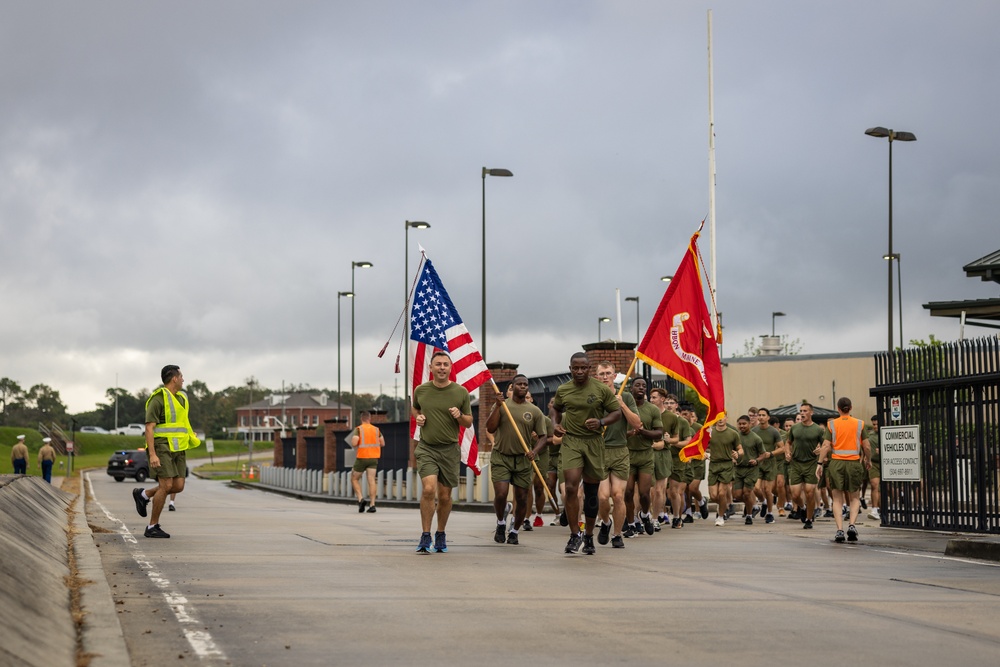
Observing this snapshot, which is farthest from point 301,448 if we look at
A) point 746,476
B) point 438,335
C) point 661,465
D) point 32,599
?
point 32,599

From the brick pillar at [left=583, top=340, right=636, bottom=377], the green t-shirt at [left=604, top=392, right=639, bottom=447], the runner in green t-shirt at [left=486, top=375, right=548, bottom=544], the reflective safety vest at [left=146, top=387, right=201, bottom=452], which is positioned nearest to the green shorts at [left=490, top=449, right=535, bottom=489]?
the runner in green t-shirt at [left=486, top=375, right=548, bottom=544]

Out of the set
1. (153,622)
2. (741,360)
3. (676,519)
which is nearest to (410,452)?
(741,360)

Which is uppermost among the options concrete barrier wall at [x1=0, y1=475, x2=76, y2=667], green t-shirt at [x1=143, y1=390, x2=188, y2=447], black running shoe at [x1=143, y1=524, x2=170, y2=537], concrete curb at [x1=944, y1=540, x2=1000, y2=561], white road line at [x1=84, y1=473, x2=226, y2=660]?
green t-shirt at [x1=143, y1=390, x2=188, y2=447]

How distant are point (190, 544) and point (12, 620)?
7711 millimetres

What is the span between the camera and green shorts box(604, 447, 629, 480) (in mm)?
14117

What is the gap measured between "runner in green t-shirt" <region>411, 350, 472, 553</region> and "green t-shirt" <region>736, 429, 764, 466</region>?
393 inches

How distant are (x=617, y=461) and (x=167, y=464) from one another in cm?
493

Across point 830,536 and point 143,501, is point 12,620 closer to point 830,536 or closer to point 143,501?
point 143,501

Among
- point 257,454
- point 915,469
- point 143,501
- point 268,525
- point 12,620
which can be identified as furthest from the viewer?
point 257,454

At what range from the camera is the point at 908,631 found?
7.60 meters

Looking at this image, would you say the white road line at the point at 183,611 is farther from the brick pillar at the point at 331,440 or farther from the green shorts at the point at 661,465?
the brick pillar at the point at 331,440

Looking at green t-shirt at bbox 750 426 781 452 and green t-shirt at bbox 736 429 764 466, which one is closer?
green t-shirt at bbox 736 429 764 466

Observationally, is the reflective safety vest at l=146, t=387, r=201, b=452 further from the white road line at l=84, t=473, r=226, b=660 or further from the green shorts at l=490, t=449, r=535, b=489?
the green shorts at l=490, t=449, r=535, b=489

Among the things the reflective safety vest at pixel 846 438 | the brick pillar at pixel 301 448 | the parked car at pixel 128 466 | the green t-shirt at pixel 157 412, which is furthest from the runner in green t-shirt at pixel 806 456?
the parked car at pixel 128 466
